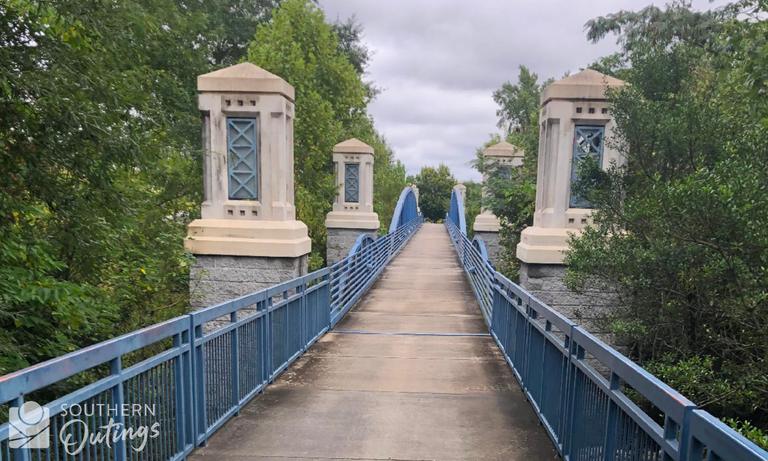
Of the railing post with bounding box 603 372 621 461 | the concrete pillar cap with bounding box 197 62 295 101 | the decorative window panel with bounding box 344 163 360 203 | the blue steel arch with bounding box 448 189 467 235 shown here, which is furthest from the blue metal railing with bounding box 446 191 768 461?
the blue steel arch with bounding box 448 189 467 235

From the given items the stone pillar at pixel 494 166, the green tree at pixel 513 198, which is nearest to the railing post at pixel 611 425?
the green tree at pixel 513 198

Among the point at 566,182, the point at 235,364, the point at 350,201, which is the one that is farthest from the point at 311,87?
the point at 235,364

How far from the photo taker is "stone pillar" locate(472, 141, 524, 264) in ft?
41.6

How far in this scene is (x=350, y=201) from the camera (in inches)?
618

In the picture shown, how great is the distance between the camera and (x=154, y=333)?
9.57 ft

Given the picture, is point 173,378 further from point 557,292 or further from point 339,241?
point 339,241

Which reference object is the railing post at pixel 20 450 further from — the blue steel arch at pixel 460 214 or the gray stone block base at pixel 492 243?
the blue steel arch at pixel 460 214

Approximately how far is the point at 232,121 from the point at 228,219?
133 cm

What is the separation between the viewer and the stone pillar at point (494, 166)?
Answer: 1268 cm

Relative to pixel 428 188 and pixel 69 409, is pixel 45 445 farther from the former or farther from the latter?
pixel 428 188

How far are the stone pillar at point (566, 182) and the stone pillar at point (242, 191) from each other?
331cm

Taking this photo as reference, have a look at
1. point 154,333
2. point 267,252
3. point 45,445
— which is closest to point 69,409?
point 45,445

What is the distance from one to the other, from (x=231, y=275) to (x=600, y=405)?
16.8ft

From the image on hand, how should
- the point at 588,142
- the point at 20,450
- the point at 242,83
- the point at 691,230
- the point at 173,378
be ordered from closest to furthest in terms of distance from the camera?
the point at 20,450 < the point at 173,378 < the point at 691,230 < the point at 242,83 < the point at 588,142
